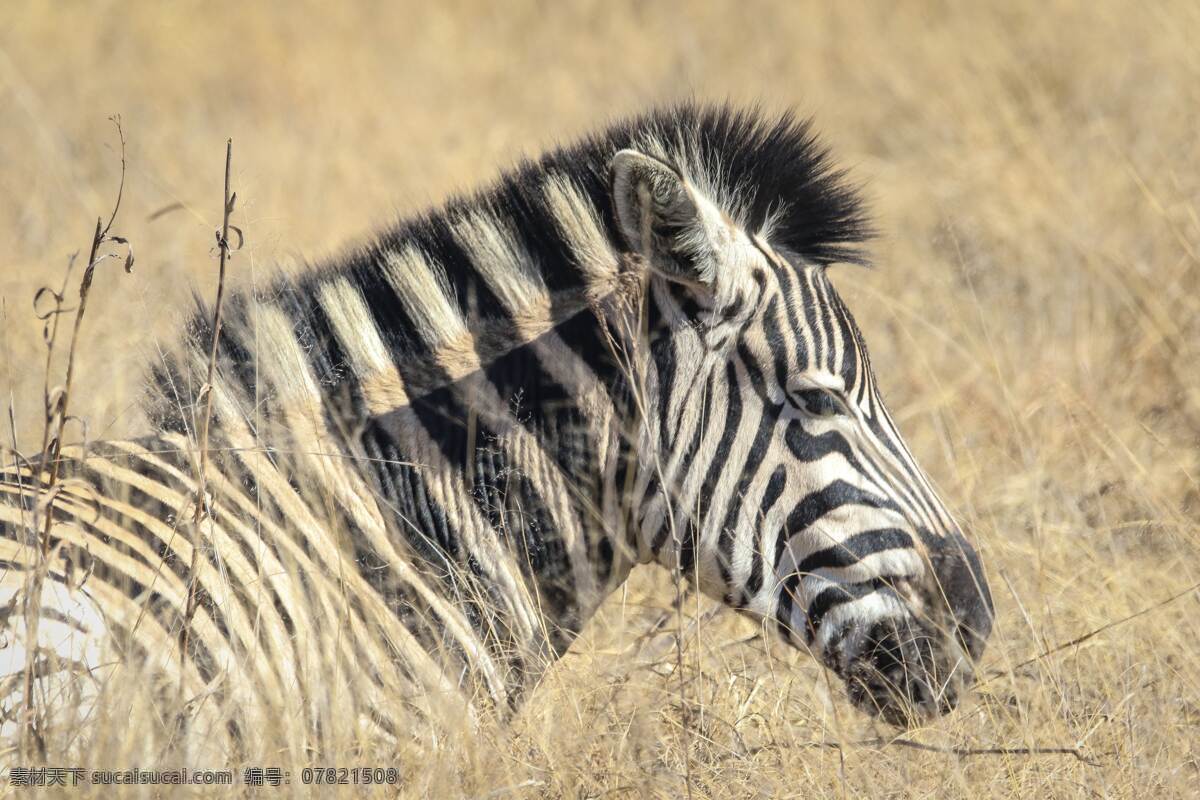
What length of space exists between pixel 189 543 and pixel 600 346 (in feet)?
3.80

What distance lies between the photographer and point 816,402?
3260mm

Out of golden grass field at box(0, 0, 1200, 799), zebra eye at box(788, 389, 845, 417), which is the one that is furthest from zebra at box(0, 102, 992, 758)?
golden grass field at box(0, 0, 1200, 799)

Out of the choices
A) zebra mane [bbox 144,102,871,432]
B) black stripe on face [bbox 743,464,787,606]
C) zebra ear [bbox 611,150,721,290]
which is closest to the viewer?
zebra ear [bbox 611,150,721,290]

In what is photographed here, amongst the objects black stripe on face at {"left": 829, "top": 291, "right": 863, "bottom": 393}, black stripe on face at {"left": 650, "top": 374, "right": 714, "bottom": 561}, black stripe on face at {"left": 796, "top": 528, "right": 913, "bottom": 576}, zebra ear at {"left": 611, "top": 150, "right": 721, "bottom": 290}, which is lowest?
black stripe on face at {"left": 796, "top": 528, "right": 913, "bottom": 576}

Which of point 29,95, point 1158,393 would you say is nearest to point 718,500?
point 1158,393

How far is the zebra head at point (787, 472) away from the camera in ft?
10.5

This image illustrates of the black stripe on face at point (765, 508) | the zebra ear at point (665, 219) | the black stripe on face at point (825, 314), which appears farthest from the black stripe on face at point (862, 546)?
the zebra ear at point (665, 219)

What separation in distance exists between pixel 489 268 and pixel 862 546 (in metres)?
1.22

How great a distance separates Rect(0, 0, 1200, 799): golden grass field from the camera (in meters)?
3.36

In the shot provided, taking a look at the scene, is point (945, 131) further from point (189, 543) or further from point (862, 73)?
point (189, 543)

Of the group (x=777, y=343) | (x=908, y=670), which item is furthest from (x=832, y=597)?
(x=777, y=343)

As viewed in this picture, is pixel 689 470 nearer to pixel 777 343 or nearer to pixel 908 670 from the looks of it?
pixel 777 343

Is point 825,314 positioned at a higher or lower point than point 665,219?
lower

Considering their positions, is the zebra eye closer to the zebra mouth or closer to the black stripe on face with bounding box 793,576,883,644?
the black stripe on face with bounding box 793,576,883,644
